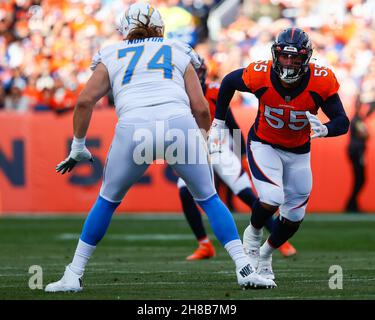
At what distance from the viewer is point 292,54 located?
6422mm

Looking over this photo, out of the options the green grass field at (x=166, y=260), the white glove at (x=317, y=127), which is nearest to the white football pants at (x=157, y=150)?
the green grass field at (x=166, y=260)

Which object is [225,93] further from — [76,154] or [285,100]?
[76,154]

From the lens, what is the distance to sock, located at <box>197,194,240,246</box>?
583cm

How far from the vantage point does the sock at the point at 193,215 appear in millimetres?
9023

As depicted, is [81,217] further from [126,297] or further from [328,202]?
[126,297]

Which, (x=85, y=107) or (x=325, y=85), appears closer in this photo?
(x=85, y=107)

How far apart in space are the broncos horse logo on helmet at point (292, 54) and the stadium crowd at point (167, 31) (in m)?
8.98

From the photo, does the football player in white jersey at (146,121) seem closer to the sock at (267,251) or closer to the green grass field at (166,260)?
the green grass field at (166,260)

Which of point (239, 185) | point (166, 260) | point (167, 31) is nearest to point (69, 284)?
point (166, 260)

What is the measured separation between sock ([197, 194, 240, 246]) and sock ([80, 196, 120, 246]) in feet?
1.82

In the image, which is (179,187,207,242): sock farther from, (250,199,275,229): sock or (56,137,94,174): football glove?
(56,137,94,174): football glove

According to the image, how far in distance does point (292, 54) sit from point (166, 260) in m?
2.77

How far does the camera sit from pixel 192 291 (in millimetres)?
5887

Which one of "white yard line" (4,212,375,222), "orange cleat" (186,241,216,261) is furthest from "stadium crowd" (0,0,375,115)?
"orange cleat" (186,241,216,261)
